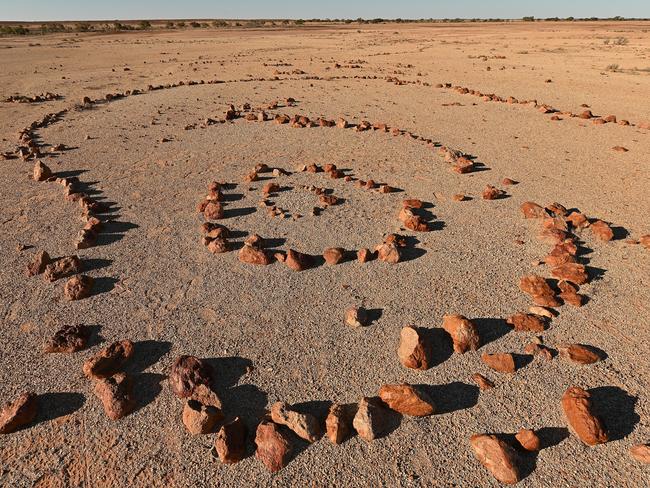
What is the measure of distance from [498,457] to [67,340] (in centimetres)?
379

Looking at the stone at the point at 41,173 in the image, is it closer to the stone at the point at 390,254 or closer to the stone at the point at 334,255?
the stone at the point at 334,255

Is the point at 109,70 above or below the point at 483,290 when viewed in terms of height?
above

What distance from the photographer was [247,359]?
380 cm

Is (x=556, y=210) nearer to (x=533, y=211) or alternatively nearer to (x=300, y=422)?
(x=533, y=211)

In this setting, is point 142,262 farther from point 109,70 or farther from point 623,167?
point 109,70

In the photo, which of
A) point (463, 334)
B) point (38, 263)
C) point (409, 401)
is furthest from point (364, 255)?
point (38, 263)

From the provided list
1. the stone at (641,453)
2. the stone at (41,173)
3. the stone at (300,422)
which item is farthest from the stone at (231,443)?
the stone at (41,173)

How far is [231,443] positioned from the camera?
2918 mm

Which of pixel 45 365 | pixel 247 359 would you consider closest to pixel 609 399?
pixel 247 359

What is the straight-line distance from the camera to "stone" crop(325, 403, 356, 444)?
3.00 meters

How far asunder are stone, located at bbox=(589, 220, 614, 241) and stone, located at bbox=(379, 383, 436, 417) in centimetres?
405

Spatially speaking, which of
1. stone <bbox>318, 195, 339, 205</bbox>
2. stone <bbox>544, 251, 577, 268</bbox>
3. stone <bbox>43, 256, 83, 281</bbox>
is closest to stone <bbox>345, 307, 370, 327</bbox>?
stone <bbox>544, 251, 577, 268</bbox>

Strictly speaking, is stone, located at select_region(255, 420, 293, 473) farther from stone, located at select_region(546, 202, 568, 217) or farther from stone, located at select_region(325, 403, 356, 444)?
stone, located at select_region(546, 202, 568, 217)

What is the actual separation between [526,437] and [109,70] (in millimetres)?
26305
